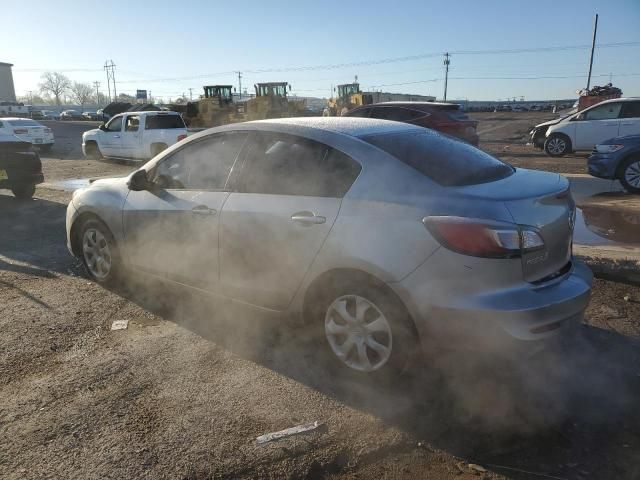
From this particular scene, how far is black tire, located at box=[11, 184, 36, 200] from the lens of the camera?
953 centimetres

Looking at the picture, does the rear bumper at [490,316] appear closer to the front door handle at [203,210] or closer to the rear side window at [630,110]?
the front door handle at [203,210]

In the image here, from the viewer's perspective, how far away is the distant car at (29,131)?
1800cm

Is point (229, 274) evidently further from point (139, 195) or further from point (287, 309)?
point (139, 195)

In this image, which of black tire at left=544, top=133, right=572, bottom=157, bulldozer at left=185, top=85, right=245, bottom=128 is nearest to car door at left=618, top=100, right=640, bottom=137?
black tire at left=544, top=133, right=572, bottom=157

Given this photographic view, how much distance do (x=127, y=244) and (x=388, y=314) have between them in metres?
2.50

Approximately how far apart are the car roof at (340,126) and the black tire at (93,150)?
14.6m

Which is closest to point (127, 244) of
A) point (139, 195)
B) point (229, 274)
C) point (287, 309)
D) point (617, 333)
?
point (139, 195)

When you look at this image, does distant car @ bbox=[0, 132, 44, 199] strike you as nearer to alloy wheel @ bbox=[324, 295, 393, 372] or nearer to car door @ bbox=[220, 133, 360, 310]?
car door @ bbox=[220, 133, 360, 310]

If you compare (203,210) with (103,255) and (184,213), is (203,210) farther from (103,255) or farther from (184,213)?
(103,255)

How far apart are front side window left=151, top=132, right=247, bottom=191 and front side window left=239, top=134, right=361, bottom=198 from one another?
0.21m

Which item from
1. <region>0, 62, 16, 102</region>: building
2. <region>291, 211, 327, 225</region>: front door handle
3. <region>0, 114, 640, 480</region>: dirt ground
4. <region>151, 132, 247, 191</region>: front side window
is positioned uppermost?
<region>0, 62, 16, 102</region>: building

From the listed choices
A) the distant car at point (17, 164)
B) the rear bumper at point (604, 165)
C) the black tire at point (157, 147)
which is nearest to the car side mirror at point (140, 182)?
the distant car at point (17, 164)

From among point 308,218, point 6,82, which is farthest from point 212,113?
point 6,82

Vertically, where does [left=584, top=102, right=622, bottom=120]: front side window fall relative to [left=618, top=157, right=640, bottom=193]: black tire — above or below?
above
